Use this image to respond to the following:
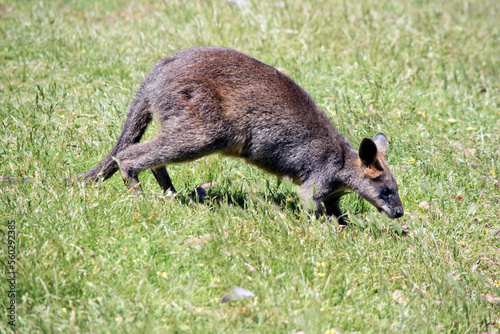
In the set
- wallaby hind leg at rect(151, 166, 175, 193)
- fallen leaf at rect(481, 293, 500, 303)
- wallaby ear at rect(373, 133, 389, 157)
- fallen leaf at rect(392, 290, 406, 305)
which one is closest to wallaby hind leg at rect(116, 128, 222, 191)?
wallaby hind leg at rect(151, 166, 175, 193)

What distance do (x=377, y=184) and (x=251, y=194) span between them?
1.37m

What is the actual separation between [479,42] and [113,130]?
6.67 metres

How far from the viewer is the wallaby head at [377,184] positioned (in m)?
5.01

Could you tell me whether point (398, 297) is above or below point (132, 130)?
below

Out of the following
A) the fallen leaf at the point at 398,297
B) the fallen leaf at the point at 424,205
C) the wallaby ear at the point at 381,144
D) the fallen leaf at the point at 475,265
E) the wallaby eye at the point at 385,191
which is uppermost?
the wallaby ear at the point at 381,144

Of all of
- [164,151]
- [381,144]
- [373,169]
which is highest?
[164,151]

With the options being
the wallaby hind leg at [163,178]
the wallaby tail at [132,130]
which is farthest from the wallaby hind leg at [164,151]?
the wallaby hind leg at [163,178]

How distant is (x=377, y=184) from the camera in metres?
5.06

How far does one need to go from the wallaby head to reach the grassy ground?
0.19m

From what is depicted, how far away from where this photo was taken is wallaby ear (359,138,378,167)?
4.83 metres

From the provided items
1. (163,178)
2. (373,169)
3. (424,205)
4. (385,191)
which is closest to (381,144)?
(373,169)

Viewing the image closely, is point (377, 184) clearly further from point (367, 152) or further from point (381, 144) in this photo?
point (381, 144)

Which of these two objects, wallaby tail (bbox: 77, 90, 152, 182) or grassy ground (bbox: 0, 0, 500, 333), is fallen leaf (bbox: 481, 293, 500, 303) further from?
wallaby tail (bbox: 77, 90, 152, 182)

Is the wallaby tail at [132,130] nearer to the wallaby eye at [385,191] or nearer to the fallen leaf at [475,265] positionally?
the wallaby eye at [385,191]
